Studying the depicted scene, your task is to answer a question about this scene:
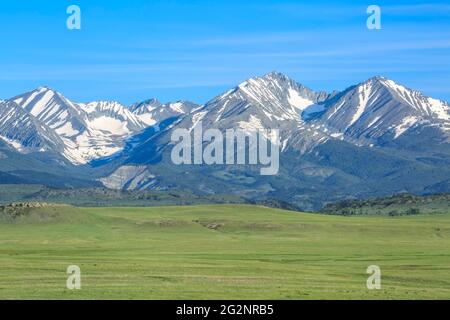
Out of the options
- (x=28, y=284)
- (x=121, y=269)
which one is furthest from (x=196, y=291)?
(x=121, y=269)

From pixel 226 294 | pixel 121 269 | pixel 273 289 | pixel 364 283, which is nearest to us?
pixel 226 294

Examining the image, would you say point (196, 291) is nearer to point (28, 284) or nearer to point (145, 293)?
point (145, 293)

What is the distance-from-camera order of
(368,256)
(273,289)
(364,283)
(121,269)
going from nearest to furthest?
(273,289) < (364,283) < (121,269) < (368,256)

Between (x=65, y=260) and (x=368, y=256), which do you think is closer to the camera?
(x=65, y=260)

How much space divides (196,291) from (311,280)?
21.6 m

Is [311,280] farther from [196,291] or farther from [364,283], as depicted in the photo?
[196,291]

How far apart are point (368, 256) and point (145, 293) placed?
85.9 meters

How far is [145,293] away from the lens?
90625 mm

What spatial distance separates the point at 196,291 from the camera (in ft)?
306
